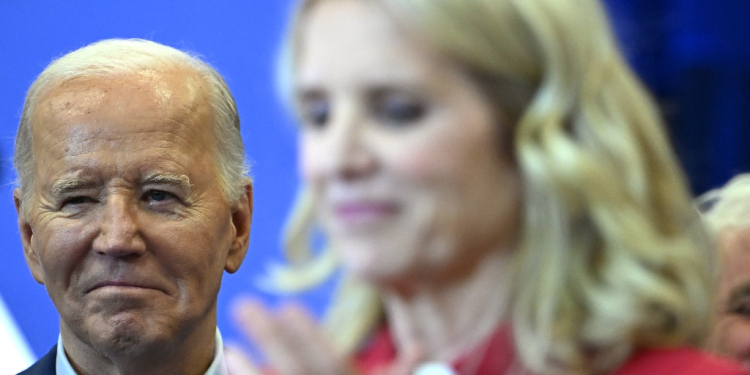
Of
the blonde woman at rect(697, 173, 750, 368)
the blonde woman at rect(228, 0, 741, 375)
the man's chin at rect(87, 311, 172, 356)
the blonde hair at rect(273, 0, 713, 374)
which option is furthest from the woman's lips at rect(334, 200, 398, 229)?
the man's chin at rect(87, 311, 172, 356)

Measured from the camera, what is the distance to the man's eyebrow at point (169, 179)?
131 cm

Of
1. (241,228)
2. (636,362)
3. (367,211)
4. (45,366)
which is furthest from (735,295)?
(45,366)

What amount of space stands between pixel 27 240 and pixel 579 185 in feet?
3.50

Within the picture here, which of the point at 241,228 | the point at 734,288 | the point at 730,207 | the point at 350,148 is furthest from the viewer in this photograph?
the point at 241,228

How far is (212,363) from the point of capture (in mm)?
1428

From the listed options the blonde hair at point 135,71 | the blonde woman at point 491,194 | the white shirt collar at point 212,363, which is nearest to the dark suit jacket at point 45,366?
the white shirt collar at point 212,363

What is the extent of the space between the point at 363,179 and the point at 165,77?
791mm

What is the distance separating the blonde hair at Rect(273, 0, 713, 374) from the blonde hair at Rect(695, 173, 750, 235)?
1.48 ft

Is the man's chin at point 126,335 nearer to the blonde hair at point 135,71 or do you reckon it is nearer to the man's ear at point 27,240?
the man's ear at point 27,240

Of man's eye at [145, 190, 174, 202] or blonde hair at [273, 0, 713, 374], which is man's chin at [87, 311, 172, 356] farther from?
blonde hair at [273, 0, 713, 374]

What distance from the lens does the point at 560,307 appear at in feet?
2.31

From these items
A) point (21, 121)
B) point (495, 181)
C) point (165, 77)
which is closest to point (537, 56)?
point (495, 181)

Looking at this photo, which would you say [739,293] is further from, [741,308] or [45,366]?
[45,366]

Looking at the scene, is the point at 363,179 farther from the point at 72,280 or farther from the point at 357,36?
the point at 72,280
